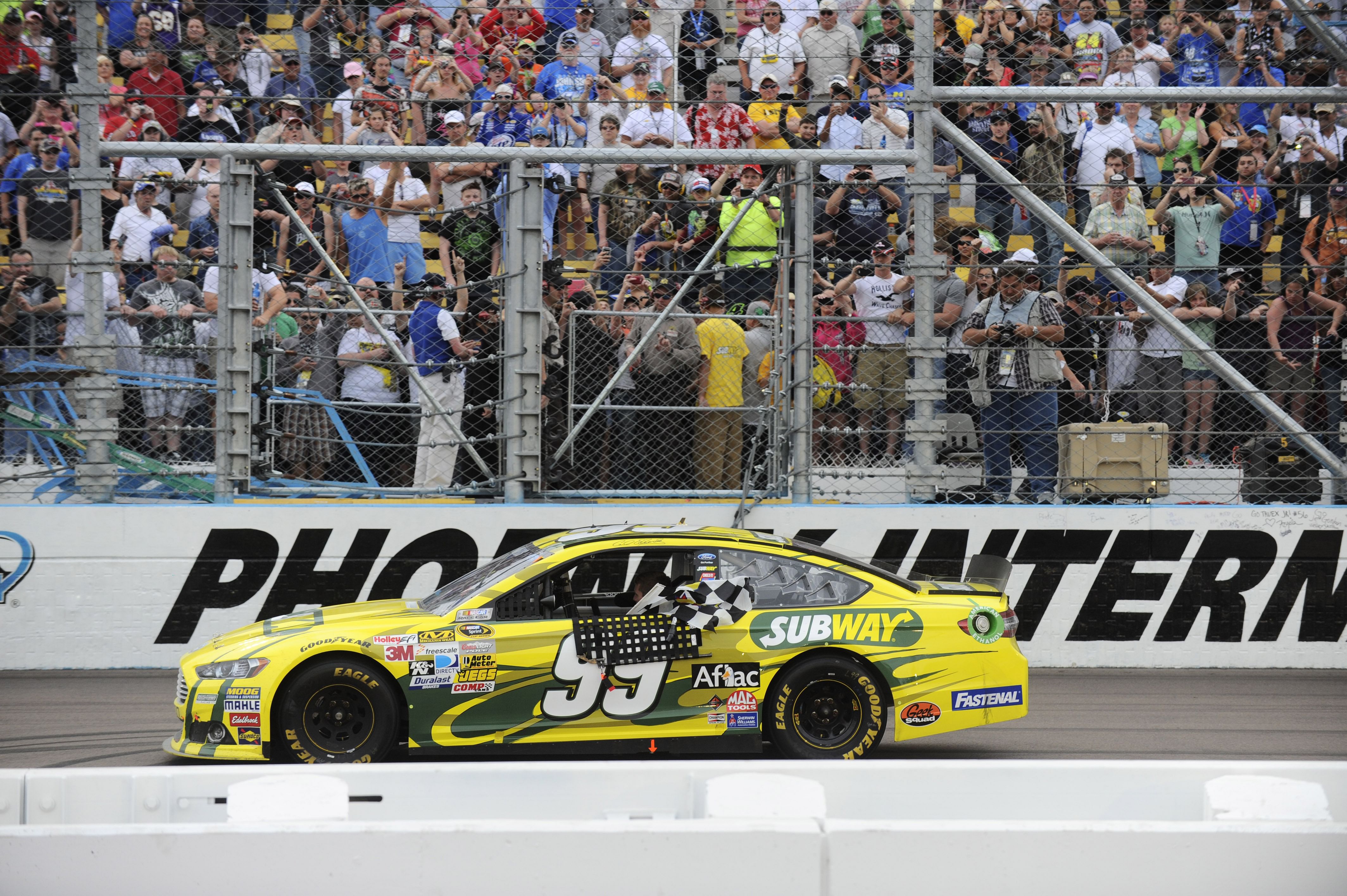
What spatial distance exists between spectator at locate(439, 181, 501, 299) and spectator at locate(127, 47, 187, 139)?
276cm

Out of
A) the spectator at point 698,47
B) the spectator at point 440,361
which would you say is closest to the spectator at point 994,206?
the spectator at point 698,47

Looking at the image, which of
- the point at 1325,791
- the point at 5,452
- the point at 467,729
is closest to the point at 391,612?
the point at 467,729

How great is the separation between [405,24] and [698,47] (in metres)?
2.84

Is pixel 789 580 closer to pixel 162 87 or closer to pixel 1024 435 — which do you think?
pixel 1024 435

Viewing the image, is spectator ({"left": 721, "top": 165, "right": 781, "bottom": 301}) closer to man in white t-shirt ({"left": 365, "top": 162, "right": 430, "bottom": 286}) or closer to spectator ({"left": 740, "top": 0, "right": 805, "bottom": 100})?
spectator ({"left": 740, "top": 0, "right": 805, "bottom": 100})

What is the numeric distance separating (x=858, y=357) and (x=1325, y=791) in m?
6.62

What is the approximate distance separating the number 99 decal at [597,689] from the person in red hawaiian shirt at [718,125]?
19.3ft

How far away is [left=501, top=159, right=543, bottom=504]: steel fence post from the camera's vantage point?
9883mm

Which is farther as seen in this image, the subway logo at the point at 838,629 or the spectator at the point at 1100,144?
the spectator at the point at 1100,144

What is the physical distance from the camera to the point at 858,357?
1014 centimetres

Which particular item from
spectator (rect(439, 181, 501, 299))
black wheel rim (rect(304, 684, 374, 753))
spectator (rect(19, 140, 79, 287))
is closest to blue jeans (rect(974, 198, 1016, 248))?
spectator (rect(439, 181, 501, 299))

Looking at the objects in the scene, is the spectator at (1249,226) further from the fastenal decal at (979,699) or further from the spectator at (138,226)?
the spectator at (138,226)

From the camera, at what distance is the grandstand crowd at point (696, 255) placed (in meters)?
9.91

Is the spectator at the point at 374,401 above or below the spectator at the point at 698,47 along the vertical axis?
below
